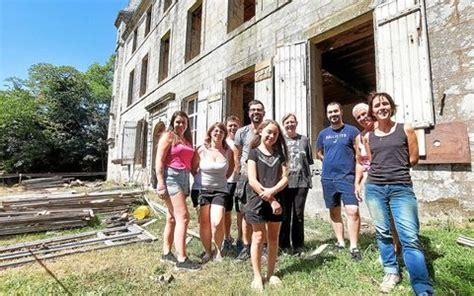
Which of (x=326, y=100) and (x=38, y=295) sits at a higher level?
(x=326, y=100)

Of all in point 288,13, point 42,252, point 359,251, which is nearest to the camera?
point 359,251

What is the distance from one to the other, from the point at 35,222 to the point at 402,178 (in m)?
6.09

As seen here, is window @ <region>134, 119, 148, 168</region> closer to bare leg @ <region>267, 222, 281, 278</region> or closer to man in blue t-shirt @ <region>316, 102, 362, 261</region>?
man in blue t-shirt @ <region>316, 102, 362, 261</region>

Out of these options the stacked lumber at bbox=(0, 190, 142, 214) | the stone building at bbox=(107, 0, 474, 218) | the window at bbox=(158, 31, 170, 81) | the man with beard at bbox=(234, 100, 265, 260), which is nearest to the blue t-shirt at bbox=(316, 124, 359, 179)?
the man with beard at bbox=(234, 100, 265, 260)

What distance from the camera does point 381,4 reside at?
14.7 feet

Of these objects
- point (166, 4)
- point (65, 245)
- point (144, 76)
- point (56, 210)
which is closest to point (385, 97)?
point (65, 245)

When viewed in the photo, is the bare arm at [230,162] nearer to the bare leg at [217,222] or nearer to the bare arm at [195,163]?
the bare arm at [195,163]

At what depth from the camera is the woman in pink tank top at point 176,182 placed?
2.97 meters

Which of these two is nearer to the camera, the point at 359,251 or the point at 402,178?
the point at 402,178

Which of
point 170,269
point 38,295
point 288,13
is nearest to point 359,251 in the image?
point 170,269

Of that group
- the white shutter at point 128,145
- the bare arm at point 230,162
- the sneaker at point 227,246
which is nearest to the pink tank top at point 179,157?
the bare arm at point 230,162

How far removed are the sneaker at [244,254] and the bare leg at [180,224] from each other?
0.62 metres

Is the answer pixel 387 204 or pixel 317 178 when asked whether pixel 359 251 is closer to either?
pixel 387 204

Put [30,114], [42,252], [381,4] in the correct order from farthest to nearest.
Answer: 1. [30,114]
2. [381,4]
3. [42,252]
